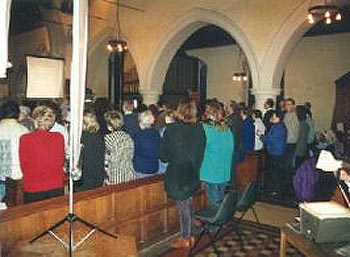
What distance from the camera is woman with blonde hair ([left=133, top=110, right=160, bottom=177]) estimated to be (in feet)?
15.5

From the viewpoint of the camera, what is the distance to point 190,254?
14.6ft

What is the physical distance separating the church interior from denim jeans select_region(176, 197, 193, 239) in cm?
2

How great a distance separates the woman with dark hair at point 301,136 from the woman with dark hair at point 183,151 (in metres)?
3.02

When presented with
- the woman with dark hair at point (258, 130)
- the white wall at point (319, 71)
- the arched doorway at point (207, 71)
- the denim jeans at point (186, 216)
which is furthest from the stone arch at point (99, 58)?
the denim jeans at point (186, 216)

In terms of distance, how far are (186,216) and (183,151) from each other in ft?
2.88

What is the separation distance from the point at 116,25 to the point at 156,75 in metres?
2.08

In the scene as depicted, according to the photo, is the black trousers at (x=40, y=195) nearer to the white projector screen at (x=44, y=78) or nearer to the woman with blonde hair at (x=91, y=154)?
the woman with blonde hair at (x=91, y=154)

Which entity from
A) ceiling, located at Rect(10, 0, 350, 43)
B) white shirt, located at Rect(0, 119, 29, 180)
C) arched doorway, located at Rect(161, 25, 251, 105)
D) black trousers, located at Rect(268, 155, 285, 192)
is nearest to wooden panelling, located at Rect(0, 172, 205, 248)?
white shirt, located at Rect(0, 119, 29, 180)

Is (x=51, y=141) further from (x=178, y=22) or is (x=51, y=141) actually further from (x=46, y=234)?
(x=178, y=22)

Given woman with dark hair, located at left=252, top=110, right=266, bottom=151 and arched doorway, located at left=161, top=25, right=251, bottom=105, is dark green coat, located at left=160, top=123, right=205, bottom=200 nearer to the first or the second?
woman with dark hair, located at left=252, top=110, right=266, bottom=151

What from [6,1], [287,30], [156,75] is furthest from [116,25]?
[6,1]

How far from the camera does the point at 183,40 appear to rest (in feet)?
35.5

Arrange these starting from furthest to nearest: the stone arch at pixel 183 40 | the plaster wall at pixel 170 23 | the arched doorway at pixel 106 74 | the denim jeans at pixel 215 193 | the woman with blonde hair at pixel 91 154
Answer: the arched doorway at pixel 106 74
the stone arch at pixel 183 40
the plaster wall at pixel 170 23
the denim jeans at pixel 215 193
the woman with blonde hair at pixel 91 154

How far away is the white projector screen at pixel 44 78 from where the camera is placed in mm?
11164
